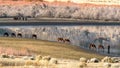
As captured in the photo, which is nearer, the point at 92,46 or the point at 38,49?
the point at 38,49

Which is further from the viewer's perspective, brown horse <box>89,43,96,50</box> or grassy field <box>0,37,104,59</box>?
brown horse <box>89,43,96,50</box>

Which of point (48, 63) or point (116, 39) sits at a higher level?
point (48, 63)

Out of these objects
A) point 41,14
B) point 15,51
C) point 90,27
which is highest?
point 15,51

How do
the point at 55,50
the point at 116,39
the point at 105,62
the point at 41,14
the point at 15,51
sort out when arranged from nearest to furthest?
1. the point at 105,62
2. the point at 15,51
3. the point at 55,50
4. the point at 116,39
5. the point at 41,14

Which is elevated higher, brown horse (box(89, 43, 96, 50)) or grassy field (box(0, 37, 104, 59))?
grassy field (box(0, 37, 104, 59))

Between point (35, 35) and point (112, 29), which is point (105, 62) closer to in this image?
point (35, 35)

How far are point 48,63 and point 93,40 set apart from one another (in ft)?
143

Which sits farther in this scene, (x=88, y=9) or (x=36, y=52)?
(x=88, y=9)

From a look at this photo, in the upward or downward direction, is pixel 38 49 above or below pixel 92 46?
above

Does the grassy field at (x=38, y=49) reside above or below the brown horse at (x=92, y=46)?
above

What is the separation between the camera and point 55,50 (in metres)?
67.0

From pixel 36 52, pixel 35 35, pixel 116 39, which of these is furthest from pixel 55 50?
pixel 116 39

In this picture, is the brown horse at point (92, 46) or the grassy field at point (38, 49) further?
the brown horse at point (92, 46)

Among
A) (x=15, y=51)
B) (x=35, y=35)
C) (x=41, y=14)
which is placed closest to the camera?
(x=15, y=51)
